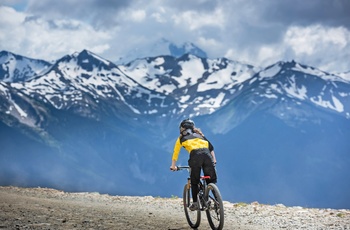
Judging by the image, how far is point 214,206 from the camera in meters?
13.8

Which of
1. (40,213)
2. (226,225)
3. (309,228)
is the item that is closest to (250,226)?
(226,225)

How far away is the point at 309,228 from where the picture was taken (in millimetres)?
15500

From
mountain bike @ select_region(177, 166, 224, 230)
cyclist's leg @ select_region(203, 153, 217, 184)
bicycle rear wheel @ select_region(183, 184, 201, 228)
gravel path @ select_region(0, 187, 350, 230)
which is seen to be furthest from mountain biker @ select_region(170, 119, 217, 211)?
gravel path @ select_region(0, 187, 350, 230)

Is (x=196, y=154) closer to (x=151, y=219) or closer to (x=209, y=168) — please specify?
(x=209, y=168)

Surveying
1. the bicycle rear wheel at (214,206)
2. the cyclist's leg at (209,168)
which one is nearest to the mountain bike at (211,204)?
the bicycle rear wheel at (214,206)

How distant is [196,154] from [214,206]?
1734mm

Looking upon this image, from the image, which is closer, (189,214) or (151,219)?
(189,214)

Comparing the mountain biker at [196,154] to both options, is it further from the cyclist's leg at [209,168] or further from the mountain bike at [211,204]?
the mountain bike at [211,204]

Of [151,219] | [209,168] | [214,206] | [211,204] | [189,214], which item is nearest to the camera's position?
[214,206]

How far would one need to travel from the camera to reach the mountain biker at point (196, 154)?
14375 millimetres

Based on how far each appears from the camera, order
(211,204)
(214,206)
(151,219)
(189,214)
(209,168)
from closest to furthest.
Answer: (214,206), (211,204), (209,168), (189,214), (151,219)

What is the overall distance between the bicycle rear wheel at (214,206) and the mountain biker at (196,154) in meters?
0.46

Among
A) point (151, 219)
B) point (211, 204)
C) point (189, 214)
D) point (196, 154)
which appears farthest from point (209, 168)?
point (151, 219)

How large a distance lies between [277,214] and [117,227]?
8.19 metres
